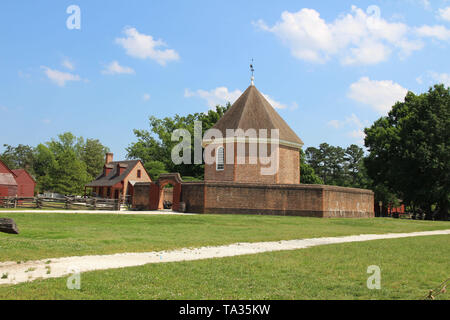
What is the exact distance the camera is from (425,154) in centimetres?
4072

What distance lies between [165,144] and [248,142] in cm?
3937

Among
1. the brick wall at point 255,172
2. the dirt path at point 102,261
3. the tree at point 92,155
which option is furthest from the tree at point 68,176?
the dirt path at point 102,261

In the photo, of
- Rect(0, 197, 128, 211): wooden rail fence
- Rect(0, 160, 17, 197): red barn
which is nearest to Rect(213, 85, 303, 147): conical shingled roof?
Rect(0, 197, 128, 211): wooden rail fence

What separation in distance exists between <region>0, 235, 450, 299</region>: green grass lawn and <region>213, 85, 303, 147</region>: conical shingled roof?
25.8 m

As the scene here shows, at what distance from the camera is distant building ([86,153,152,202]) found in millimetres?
57250

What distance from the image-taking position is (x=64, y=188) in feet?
221

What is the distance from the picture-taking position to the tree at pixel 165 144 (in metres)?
60.9

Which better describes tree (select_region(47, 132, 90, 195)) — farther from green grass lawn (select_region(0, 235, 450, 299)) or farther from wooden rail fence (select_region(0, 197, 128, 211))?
green grass lawn (select_region(0, 235, 450, 299))

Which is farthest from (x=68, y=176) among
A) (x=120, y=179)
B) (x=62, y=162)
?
(x=120, y=179)

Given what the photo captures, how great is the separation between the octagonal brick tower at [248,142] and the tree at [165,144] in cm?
2135
